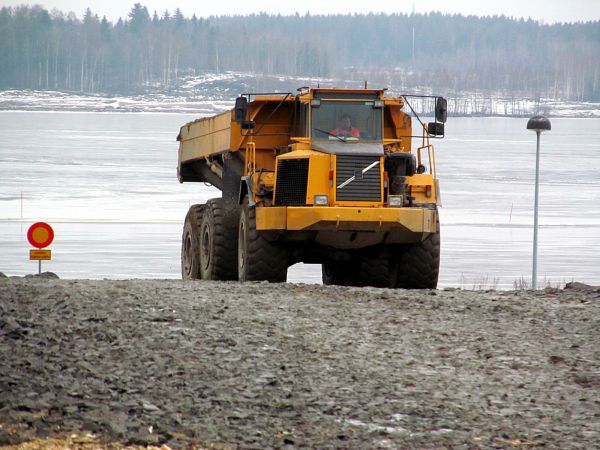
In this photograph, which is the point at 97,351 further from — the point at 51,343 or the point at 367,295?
the point at 367,295

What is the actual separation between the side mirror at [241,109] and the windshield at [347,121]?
35.0 inches

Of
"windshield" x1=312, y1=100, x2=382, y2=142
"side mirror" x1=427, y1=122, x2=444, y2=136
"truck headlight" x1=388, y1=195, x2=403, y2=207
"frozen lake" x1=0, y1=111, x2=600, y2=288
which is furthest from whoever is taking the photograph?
"frozen lake" x1=0, y1=111, x2=600, y2=288

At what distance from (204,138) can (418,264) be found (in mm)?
4551

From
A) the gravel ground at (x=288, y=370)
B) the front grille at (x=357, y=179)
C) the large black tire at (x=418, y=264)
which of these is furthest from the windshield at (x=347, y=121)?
the gravel ground at (x=288, y=370)

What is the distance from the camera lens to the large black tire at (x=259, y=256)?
16812mm

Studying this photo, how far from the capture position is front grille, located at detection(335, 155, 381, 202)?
1656cm

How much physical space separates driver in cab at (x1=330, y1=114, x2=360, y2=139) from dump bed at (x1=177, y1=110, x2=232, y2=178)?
1.66 m

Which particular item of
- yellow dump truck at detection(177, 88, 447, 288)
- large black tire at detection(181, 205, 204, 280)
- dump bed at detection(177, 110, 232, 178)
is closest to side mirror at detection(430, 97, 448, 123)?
yellow dump truck at detection(177, 88, 447, 288)

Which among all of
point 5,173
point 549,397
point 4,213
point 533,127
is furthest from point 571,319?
point 5,173

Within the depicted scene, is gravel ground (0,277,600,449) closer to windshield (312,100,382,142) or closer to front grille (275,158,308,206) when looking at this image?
front grille (275,158,308,206)

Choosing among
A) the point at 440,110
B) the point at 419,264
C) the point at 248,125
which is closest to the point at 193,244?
the point at 248,125

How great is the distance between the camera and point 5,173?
69.1 meters

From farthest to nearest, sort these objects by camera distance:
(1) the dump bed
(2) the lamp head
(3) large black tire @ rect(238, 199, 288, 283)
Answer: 1. (2) the lamp head
2. (1) the dump bed
3. (3) large black tire @ rect(238, 199, 288, 283)

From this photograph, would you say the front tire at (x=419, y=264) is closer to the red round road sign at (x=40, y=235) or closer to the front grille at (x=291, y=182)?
the front grille at (x=291, y=182)
